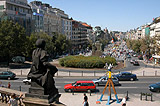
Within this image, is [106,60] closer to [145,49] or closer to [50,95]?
[145,49]

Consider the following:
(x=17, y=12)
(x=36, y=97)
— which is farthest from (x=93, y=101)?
(x=17, y=12)

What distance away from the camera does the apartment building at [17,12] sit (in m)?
51.1

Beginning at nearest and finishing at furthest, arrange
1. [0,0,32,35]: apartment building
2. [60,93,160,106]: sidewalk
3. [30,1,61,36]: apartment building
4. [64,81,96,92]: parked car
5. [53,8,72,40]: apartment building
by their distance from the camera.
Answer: [60,93,160,106]: sidewalk < [64,81,96,92]: parked car < [0,0,32,35]: apartment building < [30,1,61,36]: apartment building < [53,8,72,40]: apartment building

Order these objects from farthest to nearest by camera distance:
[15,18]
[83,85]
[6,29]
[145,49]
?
[145,49]
[15,18]
[6,29]
[83,85]

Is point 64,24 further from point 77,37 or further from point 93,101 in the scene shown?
point 93,101

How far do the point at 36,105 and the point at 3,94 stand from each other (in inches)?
161

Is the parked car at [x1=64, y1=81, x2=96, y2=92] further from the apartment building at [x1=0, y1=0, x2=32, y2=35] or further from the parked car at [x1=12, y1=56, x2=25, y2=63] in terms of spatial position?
the apartment building at [x1=0, y1=0, x2=32, y2=35]

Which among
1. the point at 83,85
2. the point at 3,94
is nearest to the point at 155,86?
the point at 83,85

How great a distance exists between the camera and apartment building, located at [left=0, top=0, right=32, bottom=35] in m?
51.1

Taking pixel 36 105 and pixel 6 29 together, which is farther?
pixel 6 29

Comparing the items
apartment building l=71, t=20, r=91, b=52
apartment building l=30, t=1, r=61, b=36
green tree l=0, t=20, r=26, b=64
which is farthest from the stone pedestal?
apartment building l=71, t=20, r=91, b=52

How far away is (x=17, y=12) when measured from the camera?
2175 inches

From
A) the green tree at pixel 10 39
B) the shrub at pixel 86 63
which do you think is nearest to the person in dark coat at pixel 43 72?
the shrub at pixel 86 63

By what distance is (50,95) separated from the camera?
6.05 meters
